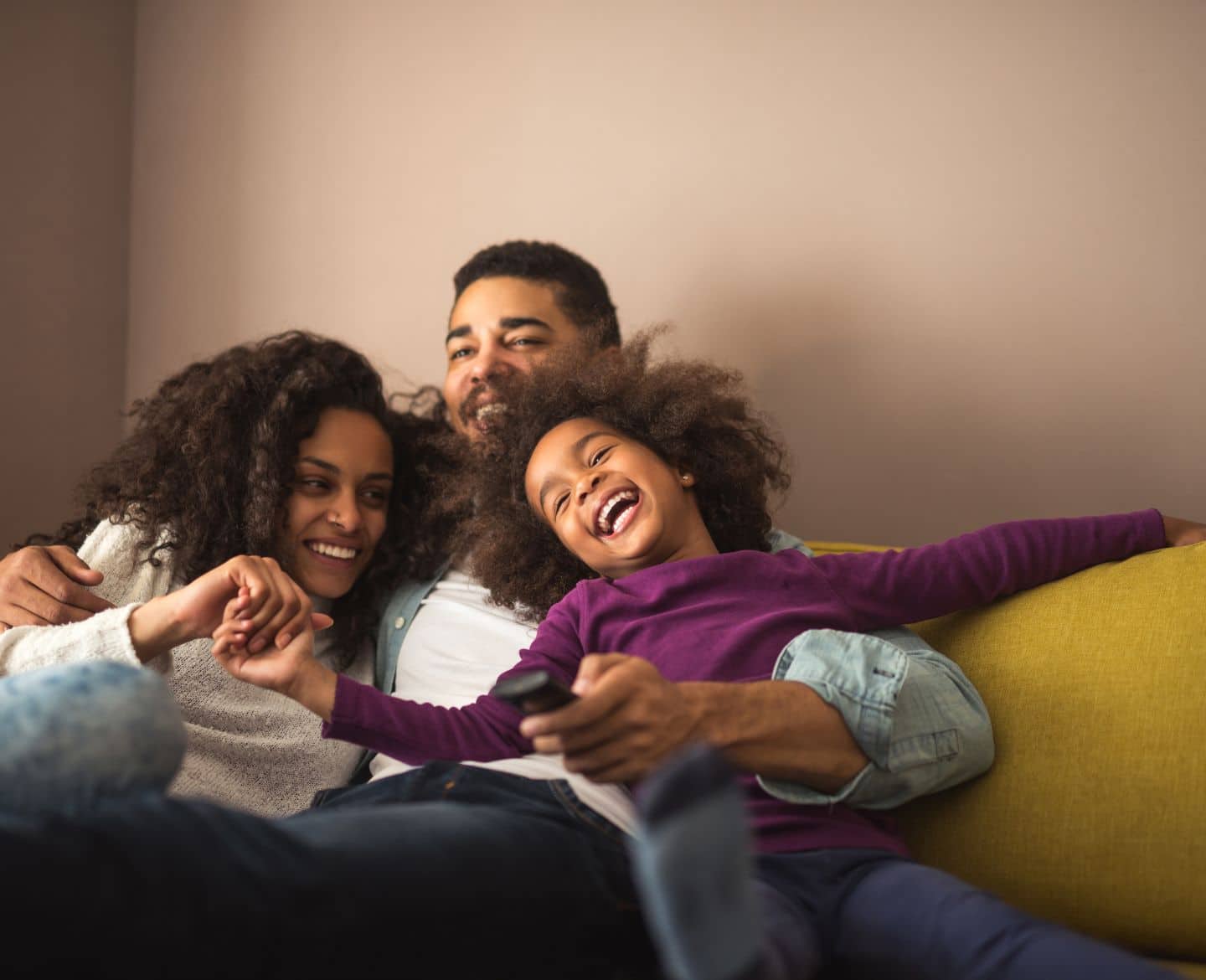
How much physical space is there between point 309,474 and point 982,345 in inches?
51.6

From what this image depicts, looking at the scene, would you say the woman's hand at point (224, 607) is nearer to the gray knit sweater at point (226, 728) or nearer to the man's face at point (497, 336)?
the gray knit sweater at point (226, 728)

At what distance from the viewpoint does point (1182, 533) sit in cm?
150

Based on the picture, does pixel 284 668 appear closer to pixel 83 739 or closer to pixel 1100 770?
pixel 83 739

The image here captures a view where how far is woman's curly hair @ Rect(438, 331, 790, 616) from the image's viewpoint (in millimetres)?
1653

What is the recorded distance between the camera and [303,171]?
2629mm

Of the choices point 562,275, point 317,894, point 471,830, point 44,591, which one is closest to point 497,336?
point 562,275

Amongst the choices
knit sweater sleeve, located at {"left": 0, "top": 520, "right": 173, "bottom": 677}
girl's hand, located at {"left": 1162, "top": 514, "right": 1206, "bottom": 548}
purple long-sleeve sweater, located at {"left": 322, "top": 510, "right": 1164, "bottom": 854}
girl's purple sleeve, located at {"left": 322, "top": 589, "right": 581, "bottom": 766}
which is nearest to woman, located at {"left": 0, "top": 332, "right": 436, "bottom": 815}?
knit sweater sleeve, located at {"left": 0, "top": 520, "right": 173, "bottom": 677}

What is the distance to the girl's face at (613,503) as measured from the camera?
146 cm

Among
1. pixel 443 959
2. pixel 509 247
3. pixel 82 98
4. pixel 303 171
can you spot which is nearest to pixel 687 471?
pixel 509 247

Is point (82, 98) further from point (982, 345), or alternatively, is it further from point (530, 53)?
point (982, 345)

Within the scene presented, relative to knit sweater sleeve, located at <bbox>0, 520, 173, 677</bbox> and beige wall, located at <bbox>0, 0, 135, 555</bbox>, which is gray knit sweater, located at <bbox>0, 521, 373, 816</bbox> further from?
beige wall, located at <bbox>0, 0, 135, 555</bbox>

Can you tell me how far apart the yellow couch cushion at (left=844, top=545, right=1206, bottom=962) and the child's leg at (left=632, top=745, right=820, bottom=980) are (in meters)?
0.68

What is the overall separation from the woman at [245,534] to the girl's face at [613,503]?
36 cm

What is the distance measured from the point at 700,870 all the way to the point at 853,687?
0.58 meters
